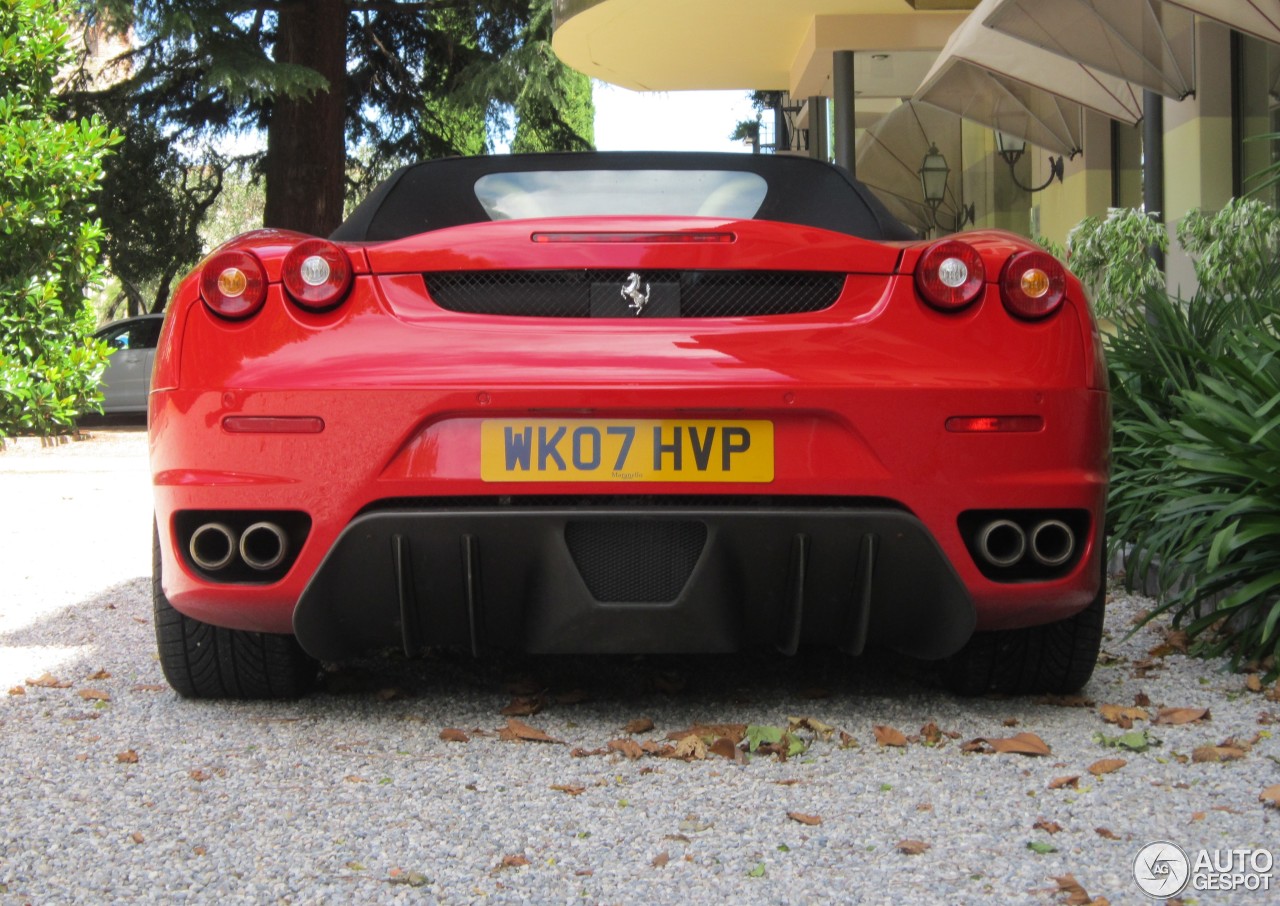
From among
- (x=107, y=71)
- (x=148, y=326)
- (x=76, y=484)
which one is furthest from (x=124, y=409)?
(x=76, y=484)

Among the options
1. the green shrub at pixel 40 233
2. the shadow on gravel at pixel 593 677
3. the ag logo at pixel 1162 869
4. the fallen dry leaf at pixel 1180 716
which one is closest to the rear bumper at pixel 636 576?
the shadow on gravel at pixel 593 677

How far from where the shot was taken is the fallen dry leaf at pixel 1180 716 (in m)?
3.40

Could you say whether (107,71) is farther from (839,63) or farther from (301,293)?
(301,293)

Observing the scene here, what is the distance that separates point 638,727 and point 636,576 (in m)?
0.45

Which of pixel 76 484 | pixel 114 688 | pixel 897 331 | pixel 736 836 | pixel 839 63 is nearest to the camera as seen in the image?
pixel 736 836

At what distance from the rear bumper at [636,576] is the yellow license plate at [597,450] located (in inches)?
2.9

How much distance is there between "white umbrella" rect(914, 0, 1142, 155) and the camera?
33.9 feet

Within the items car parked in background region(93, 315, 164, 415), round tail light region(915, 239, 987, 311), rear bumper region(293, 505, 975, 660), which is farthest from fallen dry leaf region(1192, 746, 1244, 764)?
car parked in background region(93, 315, 164, 415)

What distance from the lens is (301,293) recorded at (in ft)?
10.1

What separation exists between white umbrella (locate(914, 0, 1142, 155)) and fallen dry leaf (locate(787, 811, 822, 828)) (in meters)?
7.55

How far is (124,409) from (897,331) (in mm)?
19317

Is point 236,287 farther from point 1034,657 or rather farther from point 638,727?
point 1034,657

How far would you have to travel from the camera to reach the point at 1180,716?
135 inches

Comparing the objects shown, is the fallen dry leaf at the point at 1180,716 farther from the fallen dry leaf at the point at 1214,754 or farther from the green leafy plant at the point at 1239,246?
Result: the green leafy plant at the point at 1239,246
